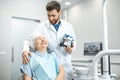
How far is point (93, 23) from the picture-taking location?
452 cm

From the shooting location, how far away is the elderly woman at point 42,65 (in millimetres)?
1678

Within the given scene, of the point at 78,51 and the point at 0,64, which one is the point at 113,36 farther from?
the point at 0,64

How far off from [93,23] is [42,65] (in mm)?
3026

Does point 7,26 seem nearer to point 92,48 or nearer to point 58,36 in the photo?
point 92,48

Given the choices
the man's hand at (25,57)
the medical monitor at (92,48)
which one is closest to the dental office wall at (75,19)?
the medical monitor at (92,48)

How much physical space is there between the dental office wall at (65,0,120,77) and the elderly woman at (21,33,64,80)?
223cm

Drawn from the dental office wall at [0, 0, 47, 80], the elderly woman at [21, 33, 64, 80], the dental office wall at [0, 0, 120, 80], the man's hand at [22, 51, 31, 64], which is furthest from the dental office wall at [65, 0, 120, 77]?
the man's hand at [22, 51, 31, 64]

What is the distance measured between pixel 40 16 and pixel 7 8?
3.33 ft

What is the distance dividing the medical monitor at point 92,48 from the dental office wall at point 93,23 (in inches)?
3.9

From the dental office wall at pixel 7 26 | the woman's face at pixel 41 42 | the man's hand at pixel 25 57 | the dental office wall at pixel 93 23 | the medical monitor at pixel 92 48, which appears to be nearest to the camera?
the man's hand at pixel 25 57

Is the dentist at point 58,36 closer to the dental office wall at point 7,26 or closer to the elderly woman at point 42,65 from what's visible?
the elderly woman at point 42,65

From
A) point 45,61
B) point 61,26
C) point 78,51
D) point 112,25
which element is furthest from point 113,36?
point 45,61

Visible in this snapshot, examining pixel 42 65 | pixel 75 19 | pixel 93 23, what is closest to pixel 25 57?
pixel 42 65

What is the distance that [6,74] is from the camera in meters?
4.89
